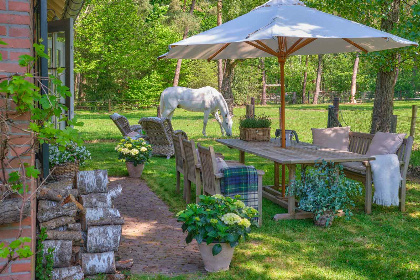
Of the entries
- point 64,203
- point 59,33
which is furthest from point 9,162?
point 59,33

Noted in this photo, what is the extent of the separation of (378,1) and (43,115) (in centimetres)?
717

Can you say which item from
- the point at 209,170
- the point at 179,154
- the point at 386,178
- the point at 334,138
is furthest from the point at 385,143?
the point at 179,154

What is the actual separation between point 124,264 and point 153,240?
102 cm

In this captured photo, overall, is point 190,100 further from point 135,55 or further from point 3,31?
point 135,55

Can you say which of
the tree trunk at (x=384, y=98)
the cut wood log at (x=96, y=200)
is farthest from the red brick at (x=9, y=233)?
the tree trunk at (x=384, y=98)

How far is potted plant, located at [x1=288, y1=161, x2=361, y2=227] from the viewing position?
18.6 feet

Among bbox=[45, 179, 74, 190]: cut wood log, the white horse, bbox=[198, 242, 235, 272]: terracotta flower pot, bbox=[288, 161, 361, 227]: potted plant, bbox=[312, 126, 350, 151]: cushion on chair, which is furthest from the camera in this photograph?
the white horse

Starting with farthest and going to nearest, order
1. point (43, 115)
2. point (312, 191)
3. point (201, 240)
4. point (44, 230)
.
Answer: point (312, 191) → point (201, 240) → point (44, 230) → point (43, 115)

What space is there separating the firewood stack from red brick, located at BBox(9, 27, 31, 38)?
63.5 inches

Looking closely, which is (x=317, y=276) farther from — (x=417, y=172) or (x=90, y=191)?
(x=417, y=172)

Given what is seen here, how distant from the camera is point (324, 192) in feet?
18.6

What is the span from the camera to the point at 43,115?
2971 millimetres

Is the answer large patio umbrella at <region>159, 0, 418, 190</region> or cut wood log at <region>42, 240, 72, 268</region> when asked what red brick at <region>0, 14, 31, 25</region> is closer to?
cut wood log at <region>42, 240, 72, 268</region>

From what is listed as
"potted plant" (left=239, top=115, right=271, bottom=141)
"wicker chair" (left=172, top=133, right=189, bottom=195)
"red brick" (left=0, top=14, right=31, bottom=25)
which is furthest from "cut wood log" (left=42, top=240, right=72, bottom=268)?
"potted plant" (left=239, top=115, right=271, bottom=141)
